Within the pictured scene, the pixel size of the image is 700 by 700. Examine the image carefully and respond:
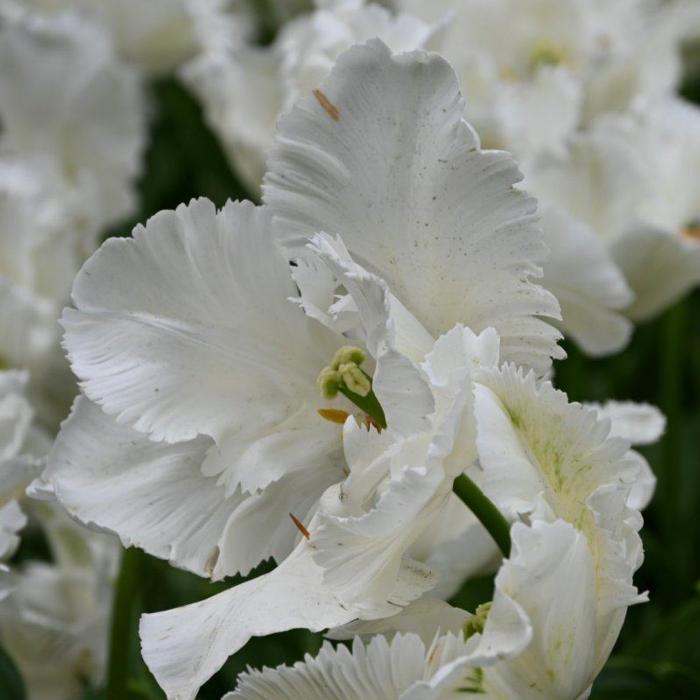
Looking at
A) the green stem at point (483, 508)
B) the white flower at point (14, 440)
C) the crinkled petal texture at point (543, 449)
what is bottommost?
the white flower at point (14, 440)

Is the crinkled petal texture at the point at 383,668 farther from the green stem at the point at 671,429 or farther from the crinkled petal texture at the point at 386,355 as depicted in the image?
the green stem at the point at 671,429

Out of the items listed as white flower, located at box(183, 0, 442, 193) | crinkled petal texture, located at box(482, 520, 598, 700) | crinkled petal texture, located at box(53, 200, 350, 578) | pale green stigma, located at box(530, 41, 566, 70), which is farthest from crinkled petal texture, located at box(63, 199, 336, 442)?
pale green stigma, located at box(530, 41, 566, 70)

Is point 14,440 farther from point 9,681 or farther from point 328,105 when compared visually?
point 328,105

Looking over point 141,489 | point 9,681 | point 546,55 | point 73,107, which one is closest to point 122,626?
point 9,681

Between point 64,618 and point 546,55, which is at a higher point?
point 546,55

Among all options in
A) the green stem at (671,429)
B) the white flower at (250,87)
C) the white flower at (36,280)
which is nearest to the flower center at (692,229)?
the green stem at (671,429)

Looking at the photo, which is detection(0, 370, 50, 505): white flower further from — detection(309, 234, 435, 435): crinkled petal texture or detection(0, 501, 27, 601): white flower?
detection(309, 234, 435, 435): crinkled petal texture
